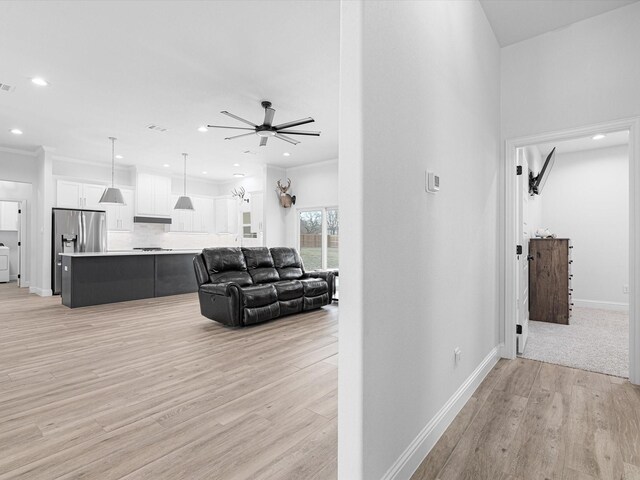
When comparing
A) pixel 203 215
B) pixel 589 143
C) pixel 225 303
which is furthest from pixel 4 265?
pixel 589 143

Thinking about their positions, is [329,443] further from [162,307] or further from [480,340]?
[162,307]

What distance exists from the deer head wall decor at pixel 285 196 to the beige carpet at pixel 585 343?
5749 mm

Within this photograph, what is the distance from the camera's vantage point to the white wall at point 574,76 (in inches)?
103

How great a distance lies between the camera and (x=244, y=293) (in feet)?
14.0

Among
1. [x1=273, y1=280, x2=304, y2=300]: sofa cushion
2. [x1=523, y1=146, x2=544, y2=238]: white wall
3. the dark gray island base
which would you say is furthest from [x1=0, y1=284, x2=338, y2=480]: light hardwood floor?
[x1=523, y1=146, x2=544, y2=238]: white wall

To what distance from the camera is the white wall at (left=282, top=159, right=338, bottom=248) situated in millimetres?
7863

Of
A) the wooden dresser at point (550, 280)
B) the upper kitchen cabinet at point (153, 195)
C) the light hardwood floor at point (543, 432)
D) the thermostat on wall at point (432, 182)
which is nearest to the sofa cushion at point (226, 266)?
the light hardwood floor at point (543, 432)

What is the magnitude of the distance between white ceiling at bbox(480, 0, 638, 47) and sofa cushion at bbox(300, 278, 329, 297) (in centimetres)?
371

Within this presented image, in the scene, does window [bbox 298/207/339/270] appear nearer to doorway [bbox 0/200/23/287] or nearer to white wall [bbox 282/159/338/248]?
white wall [bbox 282/159/338/248]

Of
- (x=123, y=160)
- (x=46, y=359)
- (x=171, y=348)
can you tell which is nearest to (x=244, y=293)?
(x=171, y=348)

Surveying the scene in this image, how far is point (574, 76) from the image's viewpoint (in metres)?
2.85

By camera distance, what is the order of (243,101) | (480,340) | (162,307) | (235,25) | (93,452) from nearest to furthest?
(93,452), (480,340), (235,25), (243,101), (162,307)

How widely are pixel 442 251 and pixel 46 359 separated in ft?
11.7

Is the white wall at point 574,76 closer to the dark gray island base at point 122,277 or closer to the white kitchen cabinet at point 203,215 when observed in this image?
the dark gray island base at point 122,277
